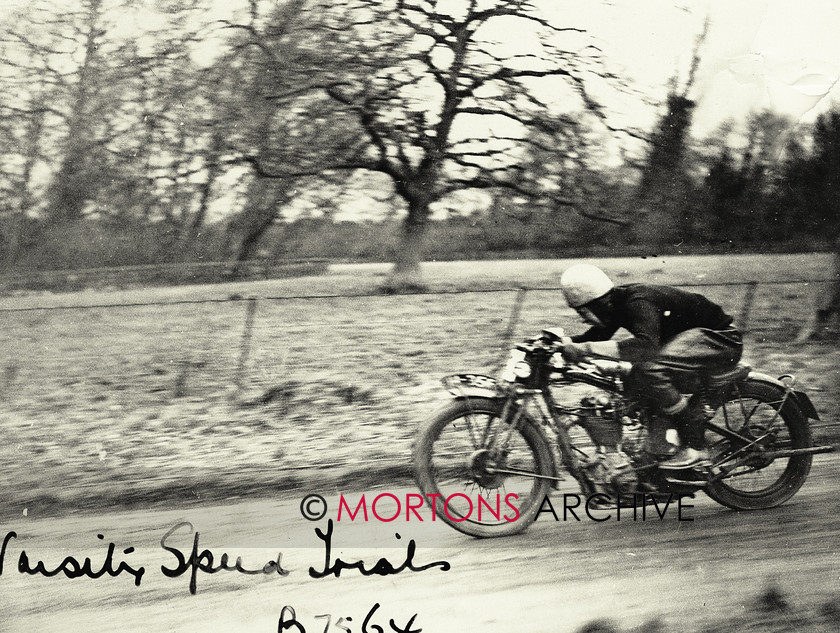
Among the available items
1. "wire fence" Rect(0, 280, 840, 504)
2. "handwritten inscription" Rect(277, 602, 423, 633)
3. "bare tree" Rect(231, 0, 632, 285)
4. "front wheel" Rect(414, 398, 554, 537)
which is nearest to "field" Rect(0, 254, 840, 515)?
"wire fence" Rect(0, 280, 840, 504)

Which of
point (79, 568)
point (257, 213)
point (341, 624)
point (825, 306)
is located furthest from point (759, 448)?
point (79, 568)

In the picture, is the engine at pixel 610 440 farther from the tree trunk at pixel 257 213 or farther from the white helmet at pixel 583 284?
the tree trunk at pixel 257 213

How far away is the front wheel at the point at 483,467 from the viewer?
13.0ft

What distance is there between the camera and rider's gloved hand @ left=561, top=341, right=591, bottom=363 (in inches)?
157

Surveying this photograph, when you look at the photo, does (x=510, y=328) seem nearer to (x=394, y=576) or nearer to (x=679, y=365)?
(x=679, y=365)

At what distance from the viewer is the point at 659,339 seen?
408 cm

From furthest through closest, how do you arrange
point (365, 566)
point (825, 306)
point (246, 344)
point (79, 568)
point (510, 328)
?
point (825, 306) → point (510, 328) → point (246, 344) → point (365, 566) → point (79, 568)

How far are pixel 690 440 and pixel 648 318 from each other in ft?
2.18

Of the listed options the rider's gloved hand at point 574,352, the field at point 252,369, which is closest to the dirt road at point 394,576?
the field at point 252,369

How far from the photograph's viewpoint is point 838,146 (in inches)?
175

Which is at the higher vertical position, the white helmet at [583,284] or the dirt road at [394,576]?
the white helmet at [583,284]

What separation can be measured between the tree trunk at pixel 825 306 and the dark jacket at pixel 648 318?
0.62 meters

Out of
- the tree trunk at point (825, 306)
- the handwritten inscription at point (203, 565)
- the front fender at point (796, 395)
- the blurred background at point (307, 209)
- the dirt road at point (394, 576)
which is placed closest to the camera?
the dirt road at point (394, 576)

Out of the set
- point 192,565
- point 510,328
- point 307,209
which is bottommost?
point 192,565
